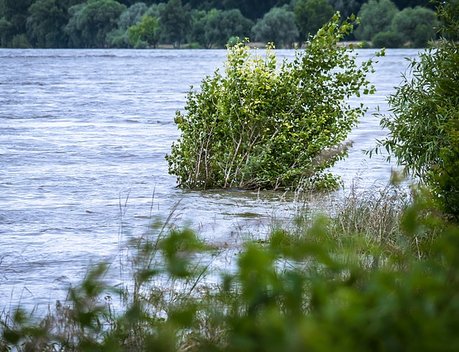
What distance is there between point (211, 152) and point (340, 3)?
121092 mm

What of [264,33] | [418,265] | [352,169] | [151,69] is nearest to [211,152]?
[352,169]

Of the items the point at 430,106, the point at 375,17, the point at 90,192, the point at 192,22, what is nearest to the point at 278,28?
the point at 375,17

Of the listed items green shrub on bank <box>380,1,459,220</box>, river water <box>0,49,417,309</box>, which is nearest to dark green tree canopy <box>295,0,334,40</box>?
river water <box>0,49,417,309</box>

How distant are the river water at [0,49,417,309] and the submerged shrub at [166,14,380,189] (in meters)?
0.45

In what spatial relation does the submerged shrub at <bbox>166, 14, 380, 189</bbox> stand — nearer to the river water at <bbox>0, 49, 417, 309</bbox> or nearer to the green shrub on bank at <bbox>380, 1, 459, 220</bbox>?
the river water at <bbox>0, 49, 417, 309</bbox>

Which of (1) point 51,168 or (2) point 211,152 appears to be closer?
(2) point 211,152

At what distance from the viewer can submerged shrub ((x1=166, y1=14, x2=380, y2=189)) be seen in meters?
15.7

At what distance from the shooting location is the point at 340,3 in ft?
440

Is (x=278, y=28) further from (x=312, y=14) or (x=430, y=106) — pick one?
(x=430, y=106)

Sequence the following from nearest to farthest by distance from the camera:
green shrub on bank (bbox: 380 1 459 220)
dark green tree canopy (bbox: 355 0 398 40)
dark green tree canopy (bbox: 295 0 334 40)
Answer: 1. green shrub on bank (bbox: 380 1 459 220)
2. dark green tree canopy (bbox: 295 0 334 40)
3. dark green tree canopy (bbox: 355 0 398 40)

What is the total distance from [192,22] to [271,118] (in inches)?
5222

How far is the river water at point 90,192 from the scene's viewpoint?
37.1ft

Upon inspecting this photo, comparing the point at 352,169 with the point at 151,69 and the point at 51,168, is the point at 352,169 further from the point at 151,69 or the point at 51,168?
the point at 151,69

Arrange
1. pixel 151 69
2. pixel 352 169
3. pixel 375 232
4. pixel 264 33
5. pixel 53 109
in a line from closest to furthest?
pixel 375 232, pixel 352 169, pixel 53 109, pixel 151 69, pixel 264 33
